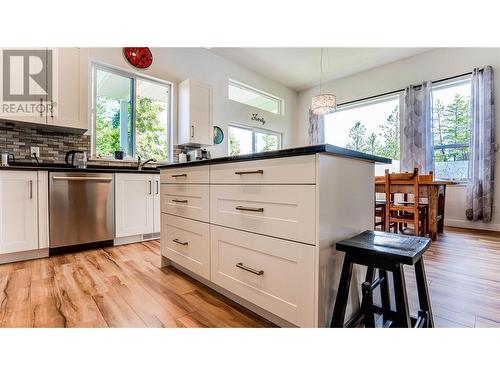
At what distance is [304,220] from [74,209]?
252cm

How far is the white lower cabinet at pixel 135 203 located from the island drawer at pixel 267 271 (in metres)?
1.83

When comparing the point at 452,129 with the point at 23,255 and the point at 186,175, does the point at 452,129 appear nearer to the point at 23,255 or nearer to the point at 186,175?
the point at 186,175

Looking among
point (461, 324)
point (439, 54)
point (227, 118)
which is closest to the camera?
point (461, 324)

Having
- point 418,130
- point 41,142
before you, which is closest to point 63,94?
point 41,142

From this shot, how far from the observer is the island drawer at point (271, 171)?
960 mm

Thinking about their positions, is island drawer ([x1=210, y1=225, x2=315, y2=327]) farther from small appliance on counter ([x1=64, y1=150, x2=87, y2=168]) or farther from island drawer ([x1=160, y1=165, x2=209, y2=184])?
small appliance on counter ([x1=64, y1=150, x2=87, y2=168])

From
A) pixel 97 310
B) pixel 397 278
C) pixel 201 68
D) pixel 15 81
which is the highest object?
pixel 201 68

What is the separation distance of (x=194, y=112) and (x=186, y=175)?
246 centimetres

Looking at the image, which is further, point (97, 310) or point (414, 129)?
point (414, 129)

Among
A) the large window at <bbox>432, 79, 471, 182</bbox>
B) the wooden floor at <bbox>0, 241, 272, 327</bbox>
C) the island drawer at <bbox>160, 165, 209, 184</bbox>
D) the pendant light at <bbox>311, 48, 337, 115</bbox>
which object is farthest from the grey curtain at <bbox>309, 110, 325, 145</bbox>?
the wooden floor at <bbox>0, 241, 272, 327</bbox>

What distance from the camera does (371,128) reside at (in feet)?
16.7
